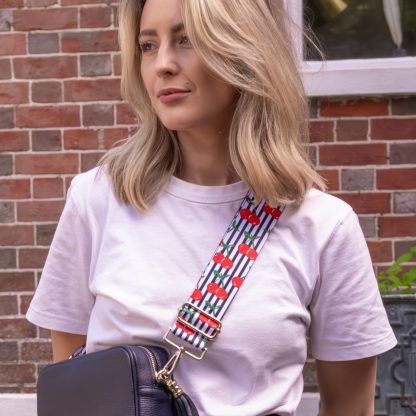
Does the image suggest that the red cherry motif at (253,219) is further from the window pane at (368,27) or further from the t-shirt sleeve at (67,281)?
the window pane at (368,27)

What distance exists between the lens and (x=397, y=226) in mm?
3660

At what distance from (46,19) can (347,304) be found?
2393 mm

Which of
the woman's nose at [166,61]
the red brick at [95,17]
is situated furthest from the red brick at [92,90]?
the woman's nose at [166,61]

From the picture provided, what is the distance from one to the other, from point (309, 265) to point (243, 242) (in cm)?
15

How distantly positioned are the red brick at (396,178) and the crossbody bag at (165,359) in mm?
1987

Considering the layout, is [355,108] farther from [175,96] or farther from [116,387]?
[116,387]

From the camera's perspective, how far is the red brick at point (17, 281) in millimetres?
3779

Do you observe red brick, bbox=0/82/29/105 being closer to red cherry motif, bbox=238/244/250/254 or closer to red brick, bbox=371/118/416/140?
red brick, bbox=371/118/416/140

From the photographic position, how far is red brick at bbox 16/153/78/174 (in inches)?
147

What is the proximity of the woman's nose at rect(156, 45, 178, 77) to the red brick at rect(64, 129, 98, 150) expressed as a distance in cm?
203

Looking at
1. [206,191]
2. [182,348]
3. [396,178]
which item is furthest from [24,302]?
[182,348]

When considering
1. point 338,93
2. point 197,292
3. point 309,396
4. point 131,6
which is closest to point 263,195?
point 197,292

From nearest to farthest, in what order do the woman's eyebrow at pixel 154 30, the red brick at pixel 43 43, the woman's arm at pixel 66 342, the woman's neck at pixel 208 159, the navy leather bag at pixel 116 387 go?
the navy leather bag at pixel 116 387 < the woman's eyebrow at pixel 154 30 < the woman's neck at pixel 208 159 < the woman's arm at pixel 66 342 < the red brick at pixel 43 43

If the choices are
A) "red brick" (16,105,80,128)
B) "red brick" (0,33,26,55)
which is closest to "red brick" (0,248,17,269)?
"red brick" (16,105,80,128)
